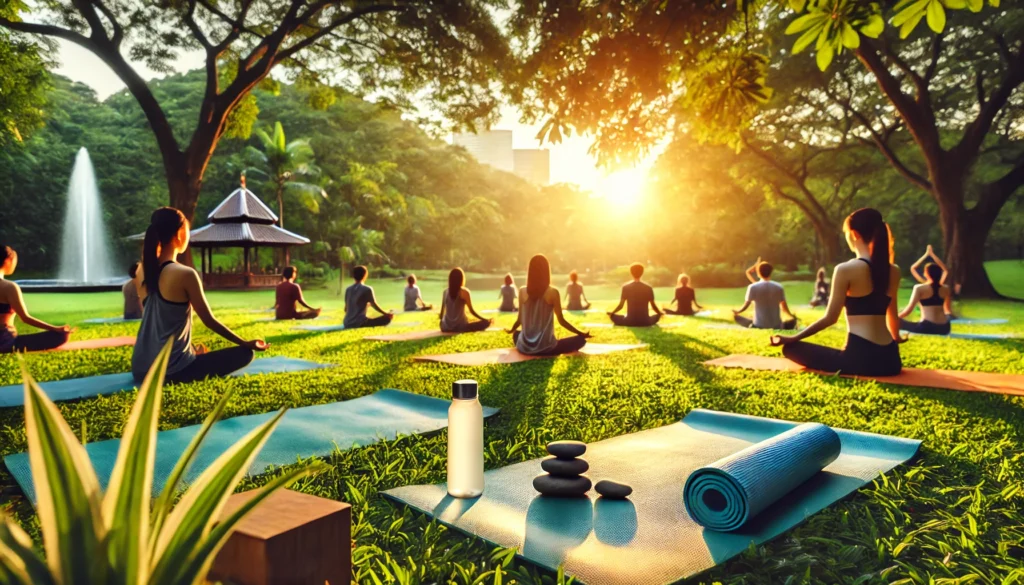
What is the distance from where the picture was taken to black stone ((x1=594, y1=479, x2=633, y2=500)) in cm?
248

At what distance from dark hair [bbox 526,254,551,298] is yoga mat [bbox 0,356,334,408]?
252 centimetres

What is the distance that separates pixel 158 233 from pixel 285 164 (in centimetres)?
2259

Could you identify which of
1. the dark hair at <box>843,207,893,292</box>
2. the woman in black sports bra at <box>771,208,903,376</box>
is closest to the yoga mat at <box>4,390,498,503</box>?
the woman in black sports bra at <box>771,208,903,376</box>

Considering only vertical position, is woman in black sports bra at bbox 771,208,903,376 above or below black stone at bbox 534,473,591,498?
above

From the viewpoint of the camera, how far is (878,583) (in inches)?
72.2

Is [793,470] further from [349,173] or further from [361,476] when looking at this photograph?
[349,173]

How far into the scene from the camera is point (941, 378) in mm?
5312

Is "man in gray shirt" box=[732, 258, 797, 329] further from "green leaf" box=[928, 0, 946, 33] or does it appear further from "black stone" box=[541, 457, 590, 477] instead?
"black stone" box=[541, 457, 590, 477]

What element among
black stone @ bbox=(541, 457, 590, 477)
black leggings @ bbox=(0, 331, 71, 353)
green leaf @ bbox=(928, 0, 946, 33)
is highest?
green leaf @ bbox=(928, 0, 946, 33)

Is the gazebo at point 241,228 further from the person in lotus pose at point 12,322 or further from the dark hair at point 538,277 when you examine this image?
the dark hair at point 538,277

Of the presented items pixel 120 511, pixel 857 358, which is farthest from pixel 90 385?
pixel 857 358

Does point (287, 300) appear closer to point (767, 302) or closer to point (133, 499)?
point (767, 302)

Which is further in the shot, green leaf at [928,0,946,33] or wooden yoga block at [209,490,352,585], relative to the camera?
green leaf at [928,0,946,33]

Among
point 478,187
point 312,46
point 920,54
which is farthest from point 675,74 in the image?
point 478,187
